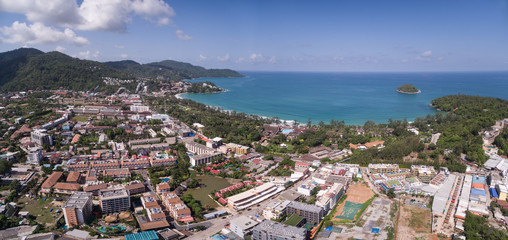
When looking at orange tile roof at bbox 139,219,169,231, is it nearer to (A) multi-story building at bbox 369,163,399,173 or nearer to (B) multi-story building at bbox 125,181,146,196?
(B) multi-story building at bbox 125,181,146,196

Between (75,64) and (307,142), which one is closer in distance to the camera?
(307,142)

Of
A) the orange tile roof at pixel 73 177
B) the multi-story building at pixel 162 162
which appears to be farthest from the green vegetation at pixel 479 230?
the orange tile roof at pixel 73 177

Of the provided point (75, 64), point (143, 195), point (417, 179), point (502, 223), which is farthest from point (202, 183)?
point (75, 64)

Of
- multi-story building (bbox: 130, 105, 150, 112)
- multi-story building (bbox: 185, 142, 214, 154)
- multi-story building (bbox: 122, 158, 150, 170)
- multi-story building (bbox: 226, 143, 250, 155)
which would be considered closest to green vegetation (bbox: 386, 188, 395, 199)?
multi-story building (bbox: 226, 143, 250, 155)

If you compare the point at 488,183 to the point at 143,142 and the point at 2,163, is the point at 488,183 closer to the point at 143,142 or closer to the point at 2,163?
the point at 143,142

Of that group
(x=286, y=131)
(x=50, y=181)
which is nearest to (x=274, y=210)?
(x=50, y=181)

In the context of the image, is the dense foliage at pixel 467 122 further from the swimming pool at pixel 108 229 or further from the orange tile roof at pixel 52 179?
the orange tile roof at pixel 52 179
